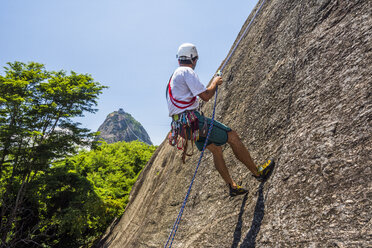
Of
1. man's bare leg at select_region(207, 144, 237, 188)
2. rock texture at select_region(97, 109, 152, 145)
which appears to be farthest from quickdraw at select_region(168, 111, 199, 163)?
rock texture at select_region(97, 109, 152, 145)

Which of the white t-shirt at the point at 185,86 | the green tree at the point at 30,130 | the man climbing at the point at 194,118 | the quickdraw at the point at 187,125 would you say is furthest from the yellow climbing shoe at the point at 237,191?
the green tree at the point at 30,130

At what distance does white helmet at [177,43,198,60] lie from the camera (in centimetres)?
382

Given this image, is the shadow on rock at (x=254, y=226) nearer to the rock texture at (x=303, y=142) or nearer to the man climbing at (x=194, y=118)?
the rock texture at (x=303, y=142)

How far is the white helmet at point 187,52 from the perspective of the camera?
3822mm

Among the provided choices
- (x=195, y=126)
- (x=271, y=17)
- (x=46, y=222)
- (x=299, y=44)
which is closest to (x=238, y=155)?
(x=195, y=126)

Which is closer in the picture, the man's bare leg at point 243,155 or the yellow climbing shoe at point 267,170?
the yellow climbing shoe at point 267,170

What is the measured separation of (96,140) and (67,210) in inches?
193

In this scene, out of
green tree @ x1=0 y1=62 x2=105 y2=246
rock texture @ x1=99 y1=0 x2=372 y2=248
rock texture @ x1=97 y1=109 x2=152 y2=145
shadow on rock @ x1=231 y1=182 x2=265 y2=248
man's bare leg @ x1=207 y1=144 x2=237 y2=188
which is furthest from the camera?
rock texture @ x1=97 y1=109 x2=152 y2=145

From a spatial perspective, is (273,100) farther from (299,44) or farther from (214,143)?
(214,143)

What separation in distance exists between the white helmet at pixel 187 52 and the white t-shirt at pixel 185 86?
26 centimetres

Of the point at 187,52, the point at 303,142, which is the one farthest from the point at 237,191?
the point at 187,52

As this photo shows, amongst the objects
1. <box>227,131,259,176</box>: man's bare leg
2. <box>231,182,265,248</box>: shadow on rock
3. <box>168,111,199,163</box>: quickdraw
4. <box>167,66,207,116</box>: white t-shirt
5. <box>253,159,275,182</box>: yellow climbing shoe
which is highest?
<box>167,66,207,116</box>: white t-shirt

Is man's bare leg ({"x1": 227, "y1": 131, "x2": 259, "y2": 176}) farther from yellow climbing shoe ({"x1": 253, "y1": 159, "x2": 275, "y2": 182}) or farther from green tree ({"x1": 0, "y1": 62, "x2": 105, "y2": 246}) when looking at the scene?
green tree ({"x1": 0, "y1": 62, "x2": 105, "y2": 246})

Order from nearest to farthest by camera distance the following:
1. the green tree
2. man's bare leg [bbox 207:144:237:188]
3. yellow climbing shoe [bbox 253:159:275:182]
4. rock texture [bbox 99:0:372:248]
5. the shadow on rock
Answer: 1. rock texture [bbox 99:0:372:248]
2. the shadow on rock
3. yellow climbing shoe [bbox 253:159:275:182]
4. man's bare leg [bbox 207:144:237:188]
5. the green tree
